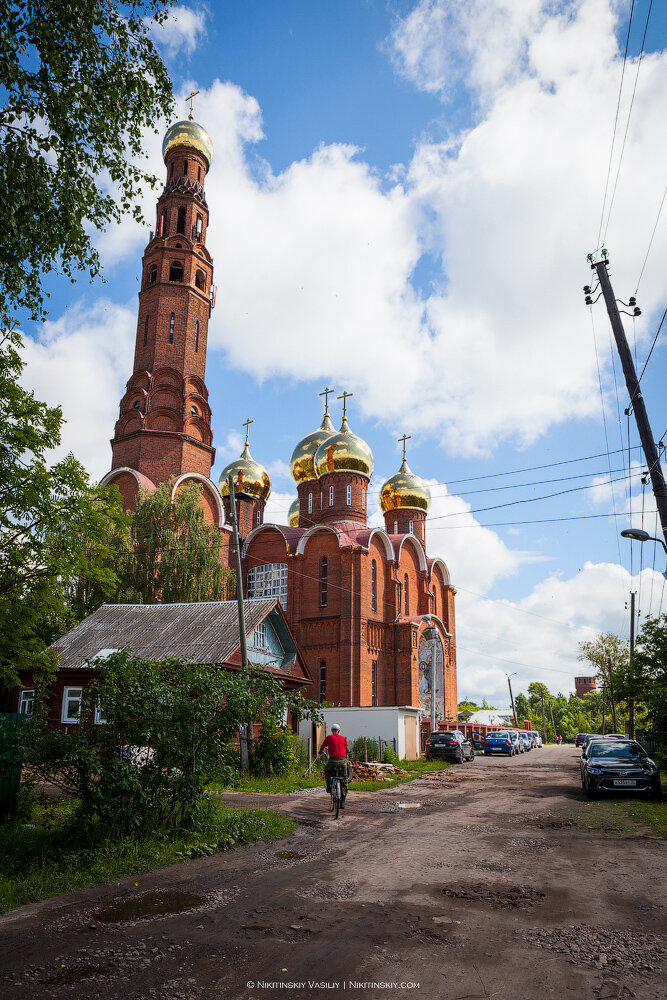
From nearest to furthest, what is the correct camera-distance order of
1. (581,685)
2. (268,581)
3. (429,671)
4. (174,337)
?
(174,337)
(268,581)
(429,671)
(581,685)

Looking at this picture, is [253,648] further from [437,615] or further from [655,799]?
[437,615]

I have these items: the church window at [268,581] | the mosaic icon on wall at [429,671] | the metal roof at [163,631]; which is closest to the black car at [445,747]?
the mosaic icon on wall at [429,671]

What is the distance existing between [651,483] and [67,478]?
369 inches

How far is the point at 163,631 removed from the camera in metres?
20.0

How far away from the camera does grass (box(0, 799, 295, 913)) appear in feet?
21.7

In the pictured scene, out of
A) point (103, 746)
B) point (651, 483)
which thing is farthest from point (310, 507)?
point (103, 746)

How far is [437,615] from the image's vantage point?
40.7 meters

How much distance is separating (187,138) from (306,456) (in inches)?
700

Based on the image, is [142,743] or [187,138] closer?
[142,743]

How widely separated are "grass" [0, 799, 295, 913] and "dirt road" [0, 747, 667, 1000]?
0.84 feet

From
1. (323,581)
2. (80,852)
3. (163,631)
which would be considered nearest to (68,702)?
(163,631)

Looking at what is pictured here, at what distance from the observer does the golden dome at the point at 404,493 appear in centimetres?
4119

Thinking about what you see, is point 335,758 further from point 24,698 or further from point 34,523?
point 24,698

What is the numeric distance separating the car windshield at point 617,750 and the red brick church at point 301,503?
15.4 meters
